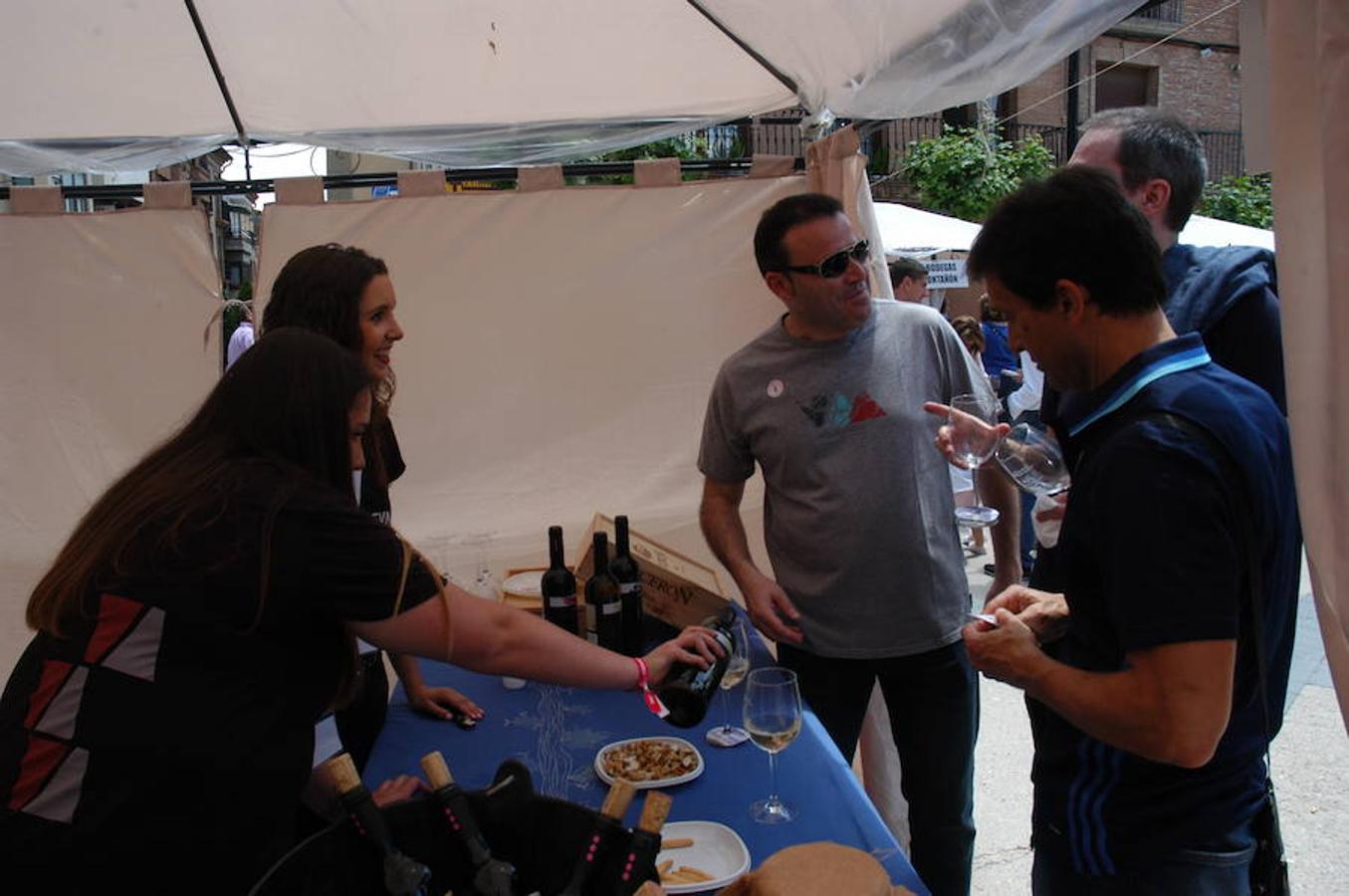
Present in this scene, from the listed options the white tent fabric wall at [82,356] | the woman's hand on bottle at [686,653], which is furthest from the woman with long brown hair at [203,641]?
the white tent fabric wall at [82,356]

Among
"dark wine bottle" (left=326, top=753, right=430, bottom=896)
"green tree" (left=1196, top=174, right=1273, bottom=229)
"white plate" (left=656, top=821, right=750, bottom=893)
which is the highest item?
"green tree" (left=1196, top=174, right=1273, bottom=229)

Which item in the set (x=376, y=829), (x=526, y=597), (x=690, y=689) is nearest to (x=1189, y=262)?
(x=690, y=689)

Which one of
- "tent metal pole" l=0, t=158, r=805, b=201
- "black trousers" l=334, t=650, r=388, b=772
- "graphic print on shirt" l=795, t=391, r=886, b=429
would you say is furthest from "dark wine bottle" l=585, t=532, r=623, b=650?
"tent metal pole" l=0, t=158, r=805, b=201

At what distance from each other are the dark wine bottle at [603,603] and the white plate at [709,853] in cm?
93

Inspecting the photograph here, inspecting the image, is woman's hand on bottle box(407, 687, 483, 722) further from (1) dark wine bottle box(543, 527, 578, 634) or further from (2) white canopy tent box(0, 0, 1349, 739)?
(2) white canopy tent box(0, 0, 1349, 739)

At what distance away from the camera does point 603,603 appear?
2.58 metres

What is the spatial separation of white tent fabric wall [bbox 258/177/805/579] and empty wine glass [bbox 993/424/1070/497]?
239cm

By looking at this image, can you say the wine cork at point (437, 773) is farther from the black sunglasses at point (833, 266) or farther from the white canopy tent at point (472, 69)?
the white canopy tent at point (472, 69)

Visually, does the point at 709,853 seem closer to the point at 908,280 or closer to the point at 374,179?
the point at 374,179

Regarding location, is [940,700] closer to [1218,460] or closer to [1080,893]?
[1080,893]

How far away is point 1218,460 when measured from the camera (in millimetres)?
1192

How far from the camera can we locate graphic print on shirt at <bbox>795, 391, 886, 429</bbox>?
8.11ft

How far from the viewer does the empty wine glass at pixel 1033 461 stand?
1.94 metres

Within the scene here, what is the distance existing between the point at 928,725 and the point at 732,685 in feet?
2.17
